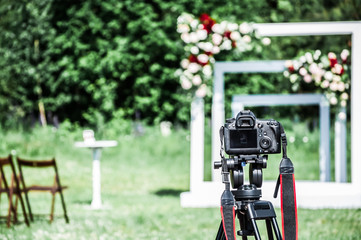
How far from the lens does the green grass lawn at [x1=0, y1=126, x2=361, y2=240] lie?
6.89 metres

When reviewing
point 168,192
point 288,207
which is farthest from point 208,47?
point 288,207

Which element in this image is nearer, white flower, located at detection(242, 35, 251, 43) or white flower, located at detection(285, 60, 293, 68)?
white flower, located at detection(242, 35, 251, 43)

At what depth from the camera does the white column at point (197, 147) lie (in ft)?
29.1

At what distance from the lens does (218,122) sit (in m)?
9.03

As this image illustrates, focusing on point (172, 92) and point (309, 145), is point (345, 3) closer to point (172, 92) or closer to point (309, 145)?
point (172, 92)

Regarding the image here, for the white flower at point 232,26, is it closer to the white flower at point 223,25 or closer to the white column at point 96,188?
the white flower at point 223,25

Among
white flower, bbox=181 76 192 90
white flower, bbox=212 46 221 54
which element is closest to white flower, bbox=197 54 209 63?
white flower, bbox=212 46 221 54

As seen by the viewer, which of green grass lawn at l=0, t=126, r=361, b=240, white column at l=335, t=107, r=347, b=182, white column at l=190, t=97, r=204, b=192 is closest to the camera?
green grass lawn at l=0, t=126, r=361, b=240

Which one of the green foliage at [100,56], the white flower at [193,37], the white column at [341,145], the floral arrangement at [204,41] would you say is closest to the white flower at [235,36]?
the floral arrangement at [204,41]

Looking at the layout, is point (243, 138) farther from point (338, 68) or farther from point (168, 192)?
point (168, 192)

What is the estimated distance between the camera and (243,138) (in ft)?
10.5

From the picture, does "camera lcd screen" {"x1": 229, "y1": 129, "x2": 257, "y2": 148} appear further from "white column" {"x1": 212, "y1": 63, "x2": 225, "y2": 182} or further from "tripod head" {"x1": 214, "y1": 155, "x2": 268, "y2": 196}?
"white column" {"x1": 212, "y1": 63, "x2": 225, "y2": 182}

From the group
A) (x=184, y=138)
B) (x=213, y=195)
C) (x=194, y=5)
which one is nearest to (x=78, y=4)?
(x=194, y=5)

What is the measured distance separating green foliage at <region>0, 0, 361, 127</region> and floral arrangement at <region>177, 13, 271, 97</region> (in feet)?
32.3
